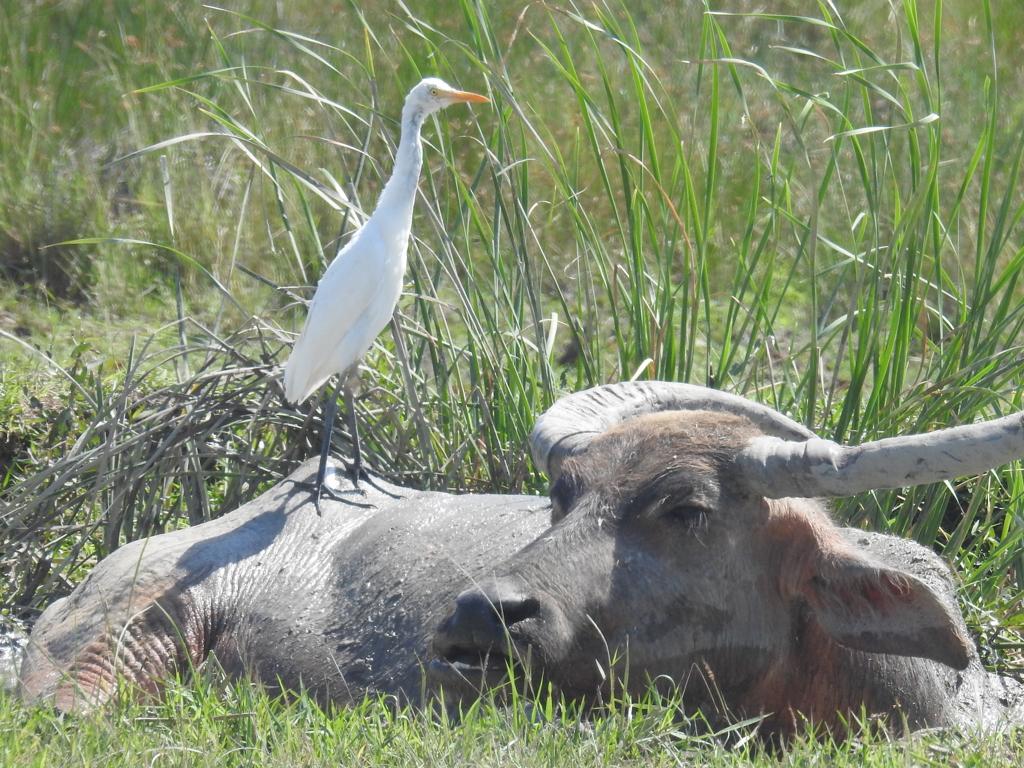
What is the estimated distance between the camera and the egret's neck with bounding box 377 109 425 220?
5.47m

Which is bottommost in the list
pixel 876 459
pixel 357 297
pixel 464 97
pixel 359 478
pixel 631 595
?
pixel 359 478

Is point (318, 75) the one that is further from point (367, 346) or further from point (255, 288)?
point (367, 346)

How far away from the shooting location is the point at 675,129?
5.33 meters

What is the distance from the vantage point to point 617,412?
4.50m

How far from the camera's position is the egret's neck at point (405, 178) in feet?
18.0

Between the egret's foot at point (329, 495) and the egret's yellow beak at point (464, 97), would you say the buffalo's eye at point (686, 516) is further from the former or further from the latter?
the egret's yellow beak at point (464, 97)

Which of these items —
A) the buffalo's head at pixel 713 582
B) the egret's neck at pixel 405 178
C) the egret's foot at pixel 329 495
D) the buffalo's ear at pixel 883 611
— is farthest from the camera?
the egret's neck at pixel 405 178

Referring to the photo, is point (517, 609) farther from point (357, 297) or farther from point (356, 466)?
point (357, 297)

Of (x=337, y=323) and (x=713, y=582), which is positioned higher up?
(x=337, y=323)

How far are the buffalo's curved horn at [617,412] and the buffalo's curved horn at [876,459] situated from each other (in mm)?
181

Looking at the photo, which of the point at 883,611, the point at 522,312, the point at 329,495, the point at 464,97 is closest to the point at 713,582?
the point at 883,611

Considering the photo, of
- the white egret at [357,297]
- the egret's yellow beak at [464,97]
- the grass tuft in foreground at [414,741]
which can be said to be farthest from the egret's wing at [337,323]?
the grass tuft in foreground at [414,741]

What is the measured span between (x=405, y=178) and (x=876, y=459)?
2348 millimetres

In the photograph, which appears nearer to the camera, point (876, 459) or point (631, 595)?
point (876, 459)
